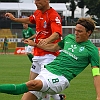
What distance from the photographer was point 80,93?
525 inches

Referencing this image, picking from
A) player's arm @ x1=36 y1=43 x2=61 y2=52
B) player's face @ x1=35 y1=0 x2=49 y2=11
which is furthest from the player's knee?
player's face @ x1=35 y1=0 x2=49 y2=11

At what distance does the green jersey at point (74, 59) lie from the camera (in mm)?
7867

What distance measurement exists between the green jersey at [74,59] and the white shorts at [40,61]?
1770mm

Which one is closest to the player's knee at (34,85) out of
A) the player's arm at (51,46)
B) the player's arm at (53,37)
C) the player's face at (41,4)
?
the player's arm at (51,46)

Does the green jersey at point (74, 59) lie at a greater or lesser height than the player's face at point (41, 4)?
lesser

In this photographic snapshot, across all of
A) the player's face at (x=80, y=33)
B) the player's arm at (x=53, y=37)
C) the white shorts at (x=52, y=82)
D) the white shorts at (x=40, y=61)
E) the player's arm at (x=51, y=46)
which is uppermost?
the player's face at (x=80, y=33)

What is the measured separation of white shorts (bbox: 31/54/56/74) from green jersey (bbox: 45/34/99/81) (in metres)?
1.77

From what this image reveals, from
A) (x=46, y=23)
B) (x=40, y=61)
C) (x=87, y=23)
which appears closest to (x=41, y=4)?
(x=46, y=23)

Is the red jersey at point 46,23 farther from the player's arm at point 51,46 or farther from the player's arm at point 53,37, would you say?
the player's arm at point 51,46

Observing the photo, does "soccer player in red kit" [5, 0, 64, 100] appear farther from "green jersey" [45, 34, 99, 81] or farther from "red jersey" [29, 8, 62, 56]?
"green jersey" [45, 34, 99, 81]

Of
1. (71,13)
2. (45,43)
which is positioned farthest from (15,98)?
(71,13)

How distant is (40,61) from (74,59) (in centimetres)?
210

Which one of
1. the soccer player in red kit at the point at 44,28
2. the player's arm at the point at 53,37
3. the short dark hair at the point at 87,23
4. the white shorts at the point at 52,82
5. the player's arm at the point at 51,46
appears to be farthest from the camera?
the soccer player in red kit at the point at 44,28

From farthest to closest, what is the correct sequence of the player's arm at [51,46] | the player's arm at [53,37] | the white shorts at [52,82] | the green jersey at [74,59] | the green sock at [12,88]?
1. the player's arm at [53,37]
2. the player's arm at [51,46]
3. the green jersey at [74,59]
4. the white shorts at [52,82]
5. the green sock at [12,88]
